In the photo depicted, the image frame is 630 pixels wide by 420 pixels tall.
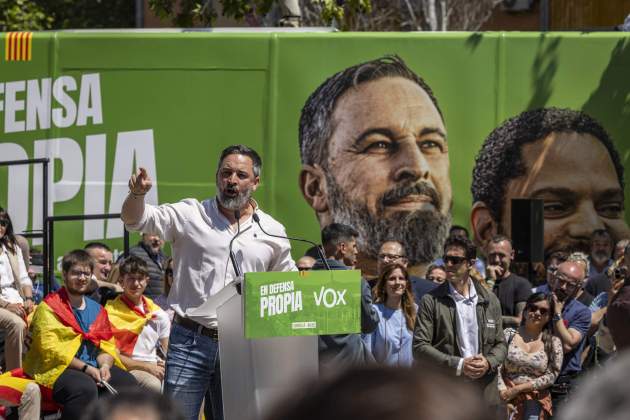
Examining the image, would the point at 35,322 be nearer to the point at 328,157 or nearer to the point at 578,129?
the point at 328,157

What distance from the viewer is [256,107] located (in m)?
12.1

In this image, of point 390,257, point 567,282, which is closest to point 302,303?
point 390,257

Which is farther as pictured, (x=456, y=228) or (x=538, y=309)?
(x=456, y=228)

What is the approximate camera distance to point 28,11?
26797 millimetres

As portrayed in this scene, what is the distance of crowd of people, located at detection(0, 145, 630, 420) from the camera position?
6176 mm

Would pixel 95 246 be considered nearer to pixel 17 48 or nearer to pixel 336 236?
pixel 17 48

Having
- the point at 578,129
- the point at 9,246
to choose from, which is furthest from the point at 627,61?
the point at 9,246

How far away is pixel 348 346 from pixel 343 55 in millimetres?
4460

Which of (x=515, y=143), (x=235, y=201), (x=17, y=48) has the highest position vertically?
(x=17, y=48)

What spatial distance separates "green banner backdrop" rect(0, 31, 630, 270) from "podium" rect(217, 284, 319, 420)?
595 centimetres

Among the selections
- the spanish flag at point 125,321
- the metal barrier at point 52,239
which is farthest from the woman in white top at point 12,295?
the spanish flag at point 125,321

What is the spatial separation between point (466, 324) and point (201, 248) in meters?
3.31

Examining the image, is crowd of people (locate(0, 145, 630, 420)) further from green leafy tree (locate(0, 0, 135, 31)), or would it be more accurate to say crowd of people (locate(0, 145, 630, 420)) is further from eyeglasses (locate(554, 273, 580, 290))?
green leafy tree (locate(0, 0, 135, 31))

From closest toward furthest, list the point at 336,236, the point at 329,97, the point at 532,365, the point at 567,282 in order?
the point at 532,365 → the point at 336,236 → the point at 567,282 → the point at 329,97
